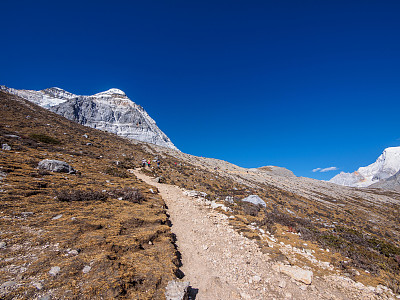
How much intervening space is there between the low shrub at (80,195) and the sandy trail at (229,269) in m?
4.65

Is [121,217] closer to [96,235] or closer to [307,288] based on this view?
[96,235]

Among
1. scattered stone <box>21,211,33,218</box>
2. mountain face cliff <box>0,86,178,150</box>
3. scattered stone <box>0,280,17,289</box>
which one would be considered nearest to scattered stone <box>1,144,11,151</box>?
scattered stone <box>21,211,33,218</box>

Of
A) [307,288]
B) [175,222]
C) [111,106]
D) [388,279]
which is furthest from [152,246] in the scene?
[111,106]

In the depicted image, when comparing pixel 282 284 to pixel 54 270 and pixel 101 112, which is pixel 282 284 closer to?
pixel 54 270

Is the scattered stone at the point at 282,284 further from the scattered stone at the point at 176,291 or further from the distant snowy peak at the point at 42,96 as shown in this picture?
the distant snowy peak at the point at 42,96

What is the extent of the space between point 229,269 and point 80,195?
26.7 feet

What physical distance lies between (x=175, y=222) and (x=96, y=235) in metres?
5.58

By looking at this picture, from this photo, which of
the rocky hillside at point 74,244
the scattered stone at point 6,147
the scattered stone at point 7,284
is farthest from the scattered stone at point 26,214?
the scattered stone at point 6,147

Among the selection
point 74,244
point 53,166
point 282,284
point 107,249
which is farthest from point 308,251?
point 53,166

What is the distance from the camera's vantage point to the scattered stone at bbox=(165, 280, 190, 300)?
4.15 m

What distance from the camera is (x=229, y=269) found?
22.4ft

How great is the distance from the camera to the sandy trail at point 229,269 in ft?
19.1

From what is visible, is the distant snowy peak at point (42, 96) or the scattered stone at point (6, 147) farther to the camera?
the distant snowy peak at point (42, 96)

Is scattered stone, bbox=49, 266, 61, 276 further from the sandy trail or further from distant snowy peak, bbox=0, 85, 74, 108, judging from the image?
distant snowy peak, bbox=0, 85, 74, 108
